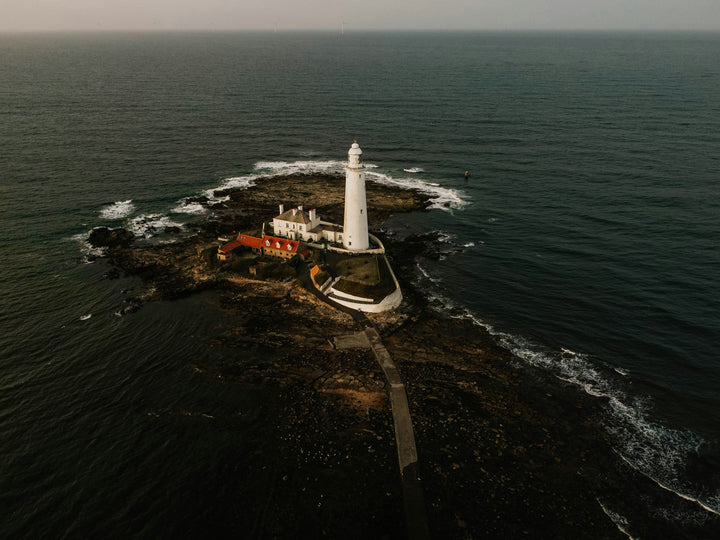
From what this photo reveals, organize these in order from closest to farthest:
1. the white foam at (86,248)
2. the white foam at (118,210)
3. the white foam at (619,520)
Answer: the white foam at (619,520) → the white foam at (86,248) → the white foam at (118,210)

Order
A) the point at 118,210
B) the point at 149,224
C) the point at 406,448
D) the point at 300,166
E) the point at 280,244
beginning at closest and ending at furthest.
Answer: the point at 406,448 → the point at 280,244 → the point at 149,224 → the point at 118,210 → the point at 300,166

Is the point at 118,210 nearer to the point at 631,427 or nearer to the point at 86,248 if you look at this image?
the point at 86,248

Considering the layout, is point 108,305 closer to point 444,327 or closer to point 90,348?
point 90,348

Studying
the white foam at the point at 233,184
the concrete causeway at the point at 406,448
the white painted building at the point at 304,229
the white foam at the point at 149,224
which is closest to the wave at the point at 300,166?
the white foam at the point at 233,184

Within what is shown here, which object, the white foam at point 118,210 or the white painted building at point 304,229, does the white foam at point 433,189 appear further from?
the white foam at point 118,210

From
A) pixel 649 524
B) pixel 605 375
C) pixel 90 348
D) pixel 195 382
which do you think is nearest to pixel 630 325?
pixel 605 375

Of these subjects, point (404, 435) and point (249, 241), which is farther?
point (249, 241)

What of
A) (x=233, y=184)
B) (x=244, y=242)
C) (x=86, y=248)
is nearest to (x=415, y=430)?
(x=244, y=242)
